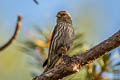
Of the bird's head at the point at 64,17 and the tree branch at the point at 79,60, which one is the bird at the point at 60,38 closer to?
the bird's head at the point at 64,17

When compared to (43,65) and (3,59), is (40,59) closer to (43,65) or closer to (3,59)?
(43,65)

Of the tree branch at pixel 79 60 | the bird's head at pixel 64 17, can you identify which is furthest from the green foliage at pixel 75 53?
the bird's head at pixel 64 17

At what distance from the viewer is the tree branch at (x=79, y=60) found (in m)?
3.04

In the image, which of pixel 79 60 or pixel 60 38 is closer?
pixel 79 60

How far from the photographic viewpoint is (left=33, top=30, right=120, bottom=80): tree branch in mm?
3039

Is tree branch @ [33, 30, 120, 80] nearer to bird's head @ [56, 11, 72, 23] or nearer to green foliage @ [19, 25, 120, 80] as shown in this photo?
green foliage @ [19, 25, 120, 80]

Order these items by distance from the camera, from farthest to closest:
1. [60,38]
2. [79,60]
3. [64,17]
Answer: [64,17], [60,38], [79,60]

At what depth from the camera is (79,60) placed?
122 inches

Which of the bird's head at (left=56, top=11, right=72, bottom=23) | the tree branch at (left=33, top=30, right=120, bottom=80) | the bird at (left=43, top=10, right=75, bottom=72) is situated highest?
the bird's head at (left=56, top=11, right=72, bottom=23)

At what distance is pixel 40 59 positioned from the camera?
3859mm

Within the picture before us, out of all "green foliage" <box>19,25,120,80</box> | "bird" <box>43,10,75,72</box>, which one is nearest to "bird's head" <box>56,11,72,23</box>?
"bird" <box>43,10,75,72</box>

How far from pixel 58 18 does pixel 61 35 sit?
735mm

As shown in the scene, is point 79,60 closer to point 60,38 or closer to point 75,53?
point 75,53

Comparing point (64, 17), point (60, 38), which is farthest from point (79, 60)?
point (64, 17)
